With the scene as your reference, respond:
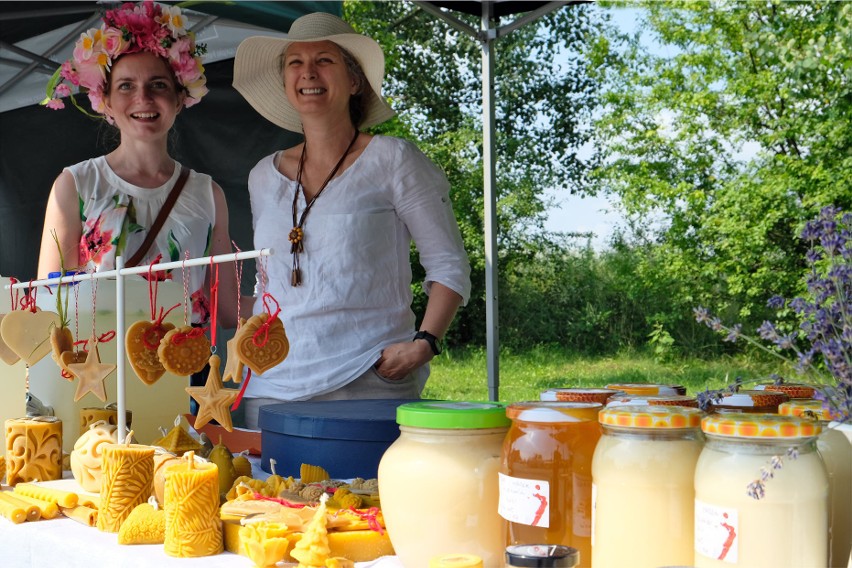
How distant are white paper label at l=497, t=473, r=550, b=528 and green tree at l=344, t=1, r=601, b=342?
9751 mm

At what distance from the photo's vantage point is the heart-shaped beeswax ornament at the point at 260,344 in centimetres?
125

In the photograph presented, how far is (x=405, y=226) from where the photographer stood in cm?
220

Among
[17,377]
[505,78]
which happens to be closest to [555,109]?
[505,78]

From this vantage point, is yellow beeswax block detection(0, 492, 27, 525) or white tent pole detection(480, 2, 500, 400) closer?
yellow beeswax block detection(0, 492, 27, 525)

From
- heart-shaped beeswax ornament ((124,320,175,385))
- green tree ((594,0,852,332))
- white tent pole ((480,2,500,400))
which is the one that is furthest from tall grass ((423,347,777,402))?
heart-shaped beeswax ornament ((124,320,175,385))

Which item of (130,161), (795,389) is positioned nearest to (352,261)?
(130,161)

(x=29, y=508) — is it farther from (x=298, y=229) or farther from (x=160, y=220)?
(x=298, y=229)

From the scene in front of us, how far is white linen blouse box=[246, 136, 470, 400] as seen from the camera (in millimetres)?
2066

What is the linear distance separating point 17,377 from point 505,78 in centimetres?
1000

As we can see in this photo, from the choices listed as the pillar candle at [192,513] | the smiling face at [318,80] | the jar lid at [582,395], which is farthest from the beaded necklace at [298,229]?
the jar lid at [582,395]

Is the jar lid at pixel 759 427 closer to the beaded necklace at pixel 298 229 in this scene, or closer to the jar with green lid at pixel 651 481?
the jar with green lid at pixel 651 481

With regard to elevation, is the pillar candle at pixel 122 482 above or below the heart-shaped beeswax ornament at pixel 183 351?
below

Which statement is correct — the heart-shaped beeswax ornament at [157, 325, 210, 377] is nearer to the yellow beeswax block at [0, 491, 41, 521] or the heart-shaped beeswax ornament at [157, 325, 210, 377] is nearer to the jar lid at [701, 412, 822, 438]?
the yellow beeswax block at [0, 491, 41, 521]

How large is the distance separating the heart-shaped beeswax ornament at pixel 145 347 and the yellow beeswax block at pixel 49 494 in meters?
0.20
